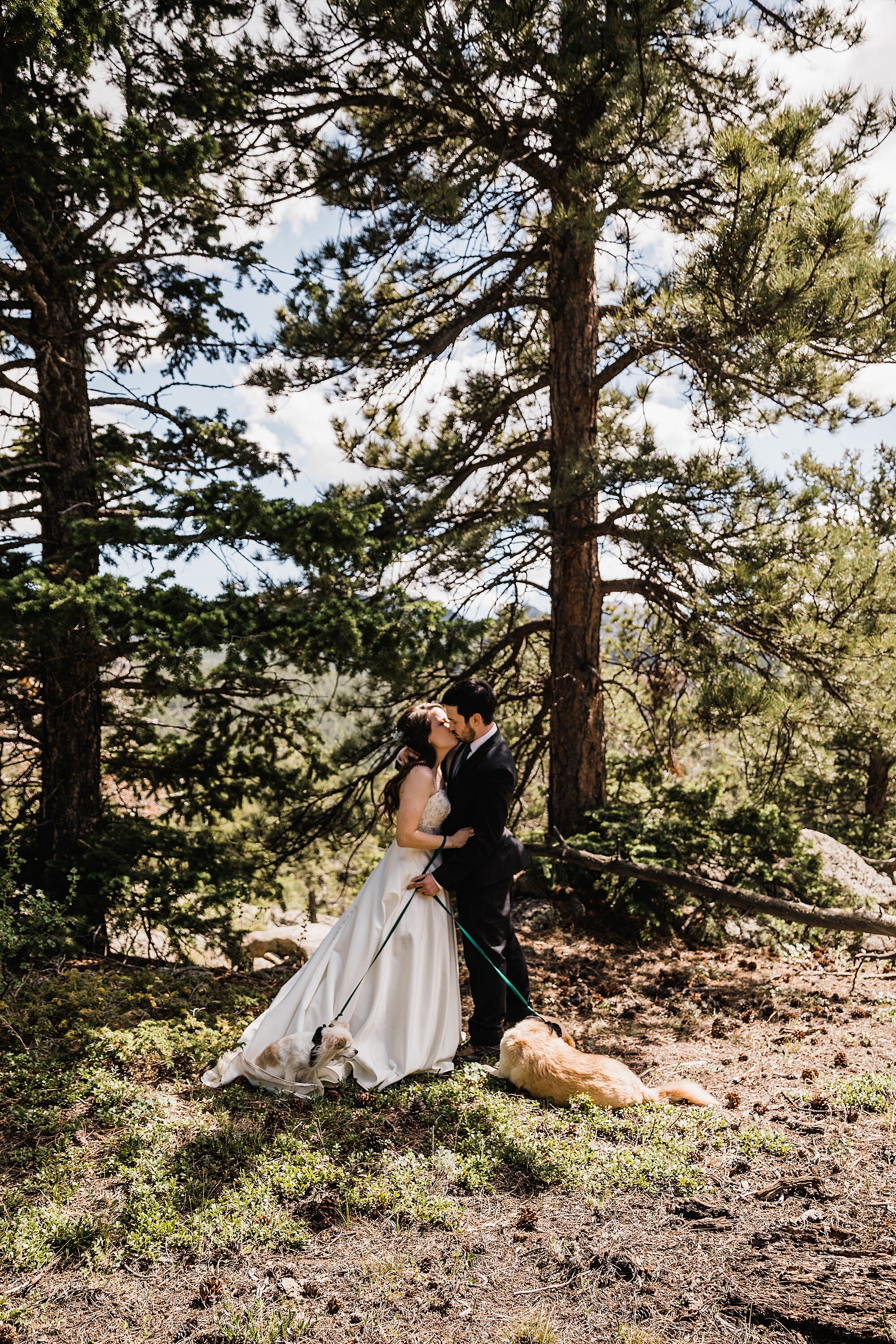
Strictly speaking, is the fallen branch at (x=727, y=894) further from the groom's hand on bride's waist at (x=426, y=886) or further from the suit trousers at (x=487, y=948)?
the groom's hand on bride's waist at (x=426, y=886)

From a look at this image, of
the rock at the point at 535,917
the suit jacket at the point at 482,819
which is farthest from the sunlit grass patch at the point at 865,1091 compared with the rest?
the rock at the point at 535,917

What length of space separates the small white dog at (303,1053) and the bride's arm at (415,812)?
4.05 ft

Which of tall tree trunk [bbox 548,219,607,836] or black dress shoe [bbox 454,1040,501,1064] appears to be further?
tall tree trunk [bbox 548,219,607,836]

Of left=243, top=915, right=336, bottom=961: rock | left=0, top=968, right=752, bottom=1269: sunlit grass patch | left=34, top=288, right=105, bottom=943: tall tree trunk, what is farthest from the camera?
left=243, top=915, right=336, bottom=961: rock

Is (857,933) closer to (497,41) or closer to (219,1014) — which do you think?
(219,1014)

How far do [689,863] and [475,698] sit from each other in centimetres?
411

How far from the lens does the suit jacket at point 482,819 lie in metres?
5.50

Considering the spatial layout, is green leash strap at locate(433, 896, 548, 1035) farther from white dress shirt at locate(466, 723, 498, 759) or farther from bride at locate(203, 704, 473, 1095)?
white dress shirt at locate(466, 723, 498, 759)

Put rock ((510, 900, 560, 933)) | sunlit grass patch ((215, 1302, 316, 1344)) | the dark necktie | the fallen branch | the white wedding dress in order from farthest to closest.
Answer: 1. rock ((510, 900, 560, 933))
2. the fallen branch
3. the dark necktie
4. the white wedding dress
5. sunlit grass patch ((215, 1302, 316, 1344))

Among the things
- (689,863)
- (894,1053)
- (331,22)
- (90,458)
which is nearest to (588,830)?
(689,863)

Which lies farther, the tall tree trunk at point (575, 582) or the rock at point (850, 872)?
the tall tree trunk at point (575, 582)

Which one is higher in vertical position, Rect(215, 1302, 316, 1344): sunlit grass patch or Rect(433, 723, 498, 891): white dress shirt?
Rect(433, 723, 498, 891): white dress shirt

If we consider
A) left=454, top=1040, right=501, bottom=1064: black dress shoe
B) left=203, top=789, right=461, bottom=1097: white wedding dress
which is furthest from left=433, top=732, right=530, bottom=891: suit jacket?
left=454, top=1040, right=501, bottom=1064: black dress shoe

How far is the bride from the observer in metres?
5.19
